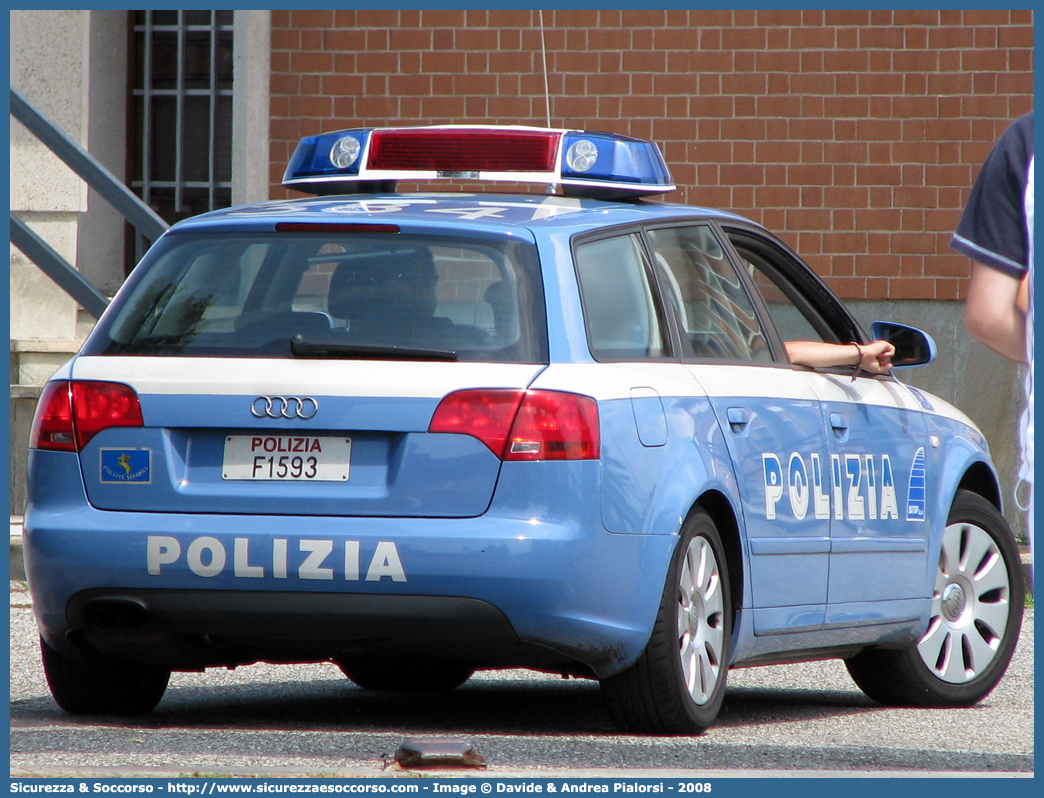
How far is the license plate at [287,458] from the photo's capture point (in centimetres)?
505

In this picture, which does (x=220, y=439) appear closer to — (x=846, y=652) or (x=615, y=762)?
(x=615, y=762)

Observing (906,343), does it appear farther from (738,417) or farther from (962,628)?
(738,417)

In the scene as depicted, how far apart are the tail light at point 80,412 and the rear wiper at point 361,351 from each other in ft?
1.62

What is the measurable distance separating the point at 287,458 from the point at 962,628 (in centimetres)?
306

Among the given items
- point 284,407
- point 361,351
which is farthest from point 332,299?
point 284,407

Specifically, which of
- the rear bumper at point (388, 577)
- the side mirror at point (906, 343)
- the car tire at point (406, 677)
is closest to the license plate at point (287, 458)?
the rear bumper at point (388, 577)

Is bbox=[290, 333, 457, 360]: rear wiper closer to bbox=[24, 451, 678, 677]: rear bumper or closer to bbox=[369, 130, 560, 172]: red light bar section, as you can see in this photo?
bbox=[24, 451, 678, 677]: rear bumper

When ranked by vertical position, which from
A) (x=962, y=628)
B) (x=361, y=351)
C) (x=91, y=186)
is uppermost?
(x=91, y=186)

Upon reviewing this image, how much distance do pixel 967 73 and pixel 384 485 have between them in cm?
848

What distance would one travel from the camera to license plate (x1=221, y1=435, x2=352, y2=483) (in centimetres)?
505

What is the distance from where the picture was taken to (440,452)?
4.98 meters

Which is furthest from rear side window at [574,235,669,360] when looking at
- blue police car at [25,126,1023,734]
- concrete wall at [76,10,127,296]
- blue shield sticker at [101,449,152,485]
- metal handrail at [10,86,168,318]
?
concrete wall at [76,10,127,296]

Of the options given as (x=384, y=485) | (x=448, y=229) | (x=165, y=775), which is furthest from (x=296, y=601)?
(x=448, y=229)

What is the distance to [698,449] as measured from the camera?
17.8 ft
